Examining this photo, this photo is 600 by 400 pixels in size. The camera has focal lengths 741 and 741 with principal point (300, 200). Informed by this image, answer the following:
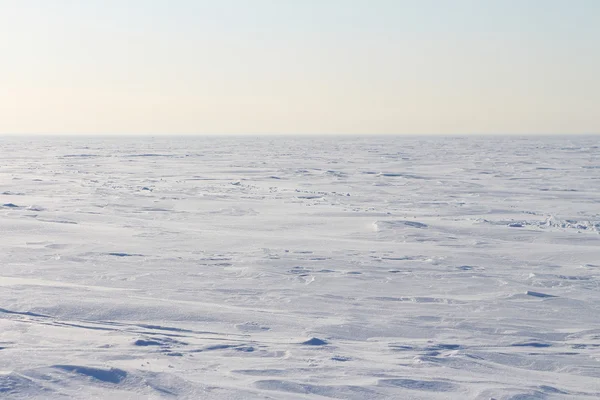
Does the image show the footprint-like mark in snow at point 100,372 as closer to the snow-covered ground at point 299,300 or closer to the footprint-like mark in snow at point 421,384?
the snow-covered ground at point 299,300

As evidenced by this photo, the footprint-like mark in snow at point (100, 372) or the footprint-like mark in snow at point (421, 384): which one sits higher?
the footprint-like mark in snow at point (100, 372)

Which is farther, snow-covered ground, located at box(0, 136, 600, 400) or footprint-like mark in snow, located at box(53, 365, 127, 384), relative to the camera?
snow-covered ground, located at box(0, 136, 600, 400)

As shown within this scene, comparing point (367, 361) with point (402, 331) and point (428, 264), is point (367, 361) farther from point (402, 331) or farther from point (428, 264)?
point (428, 264)

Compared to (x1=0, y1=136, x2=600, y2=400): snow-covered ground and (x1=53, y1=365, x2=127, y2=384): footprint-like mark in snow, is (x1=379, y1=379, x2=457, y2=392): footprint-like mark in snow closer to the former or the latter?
(x1=0, y1=136, x2=600, y2=400): snow-covered ground

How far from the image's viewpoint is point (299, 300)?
5590mm

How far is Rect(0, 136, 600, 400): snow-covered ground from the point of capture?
3676mm

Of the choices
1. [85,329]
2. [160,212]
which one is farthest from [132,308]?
[160,212]

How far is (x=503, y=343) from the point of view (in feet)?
14.9

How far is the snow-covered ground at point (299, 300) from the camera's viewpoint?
3676 mm

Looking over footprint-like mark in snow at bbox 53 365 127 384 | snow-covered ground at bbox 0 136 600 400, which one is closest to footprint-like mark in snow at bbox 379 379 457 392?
snow-covered ground at bbox 0 136 600 400

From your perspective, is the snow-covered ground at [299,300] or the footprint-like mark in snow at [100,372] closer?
the footprint-like mark in snow at [100,372]

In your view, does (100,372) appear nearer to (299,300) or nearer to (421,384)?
(421,384)

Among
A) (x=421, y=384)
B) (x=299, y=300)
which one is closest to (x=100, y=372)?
(x=421, y=384)

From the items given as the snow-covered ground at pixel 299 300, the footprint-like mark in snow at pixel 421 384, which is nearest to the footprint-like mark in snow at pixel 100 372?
the snow-covered ground at pixel 299 300
